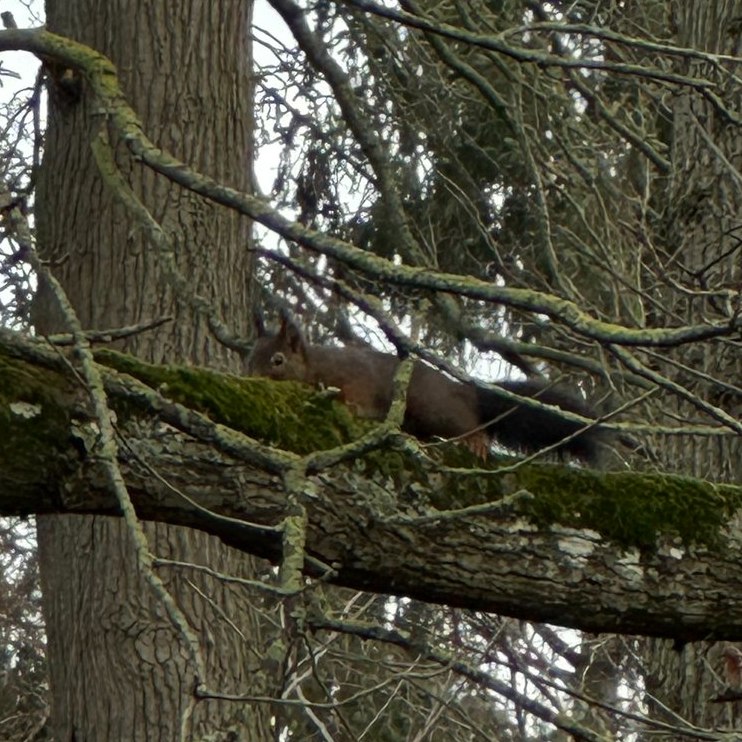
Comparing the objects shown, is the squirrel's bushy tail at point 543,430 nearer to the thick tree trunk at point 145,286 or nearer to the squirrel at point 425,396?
the squirrel at point 425,396

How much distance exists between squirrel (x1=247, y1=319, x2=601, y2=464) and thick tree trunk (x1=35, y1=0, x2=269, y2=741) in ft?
0.87

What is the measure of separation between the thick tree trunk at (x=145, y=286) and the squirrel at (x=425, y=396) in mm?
267

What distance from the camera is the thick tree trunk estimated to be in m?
5.37

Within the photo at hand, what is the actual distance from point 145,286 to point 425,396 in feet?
3.63

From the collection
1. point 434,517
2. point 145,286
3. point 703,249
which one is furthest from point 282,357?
point 434,517

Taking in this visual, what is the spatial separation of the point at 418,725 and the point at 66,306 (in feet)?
19.7

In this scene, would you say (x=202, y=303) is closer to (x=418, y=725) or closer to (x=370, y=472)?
(x=370, y=472)

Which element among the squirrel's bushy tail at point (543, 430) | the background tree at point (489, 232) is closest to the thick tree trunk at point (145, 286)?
the background tree at point (489, 232)

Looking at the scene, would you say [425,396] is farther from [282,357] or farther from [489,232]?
[489,232]

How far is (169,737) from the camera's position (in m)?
5.30

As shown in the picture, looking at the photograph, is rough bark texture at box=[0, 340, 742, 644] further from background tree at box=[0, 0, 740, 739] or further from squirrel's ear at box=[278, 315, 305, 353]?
squirrel's ear at box=[278, 315, 305, 353]

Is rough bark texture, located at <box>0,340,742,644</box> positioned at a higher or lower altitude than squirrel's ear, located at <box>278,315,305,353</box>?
lower

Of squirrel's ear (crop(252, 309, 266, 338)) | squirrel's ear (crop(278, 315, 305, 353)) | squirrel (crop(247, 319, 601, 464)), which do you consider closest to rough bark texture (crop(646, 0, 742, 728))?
squirrel (crop(247, 319, 601, 464))

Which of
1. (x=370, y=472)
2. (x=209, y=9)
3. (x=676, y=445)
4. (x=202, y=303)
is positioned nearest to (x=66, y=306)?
(x=202, y=303)
